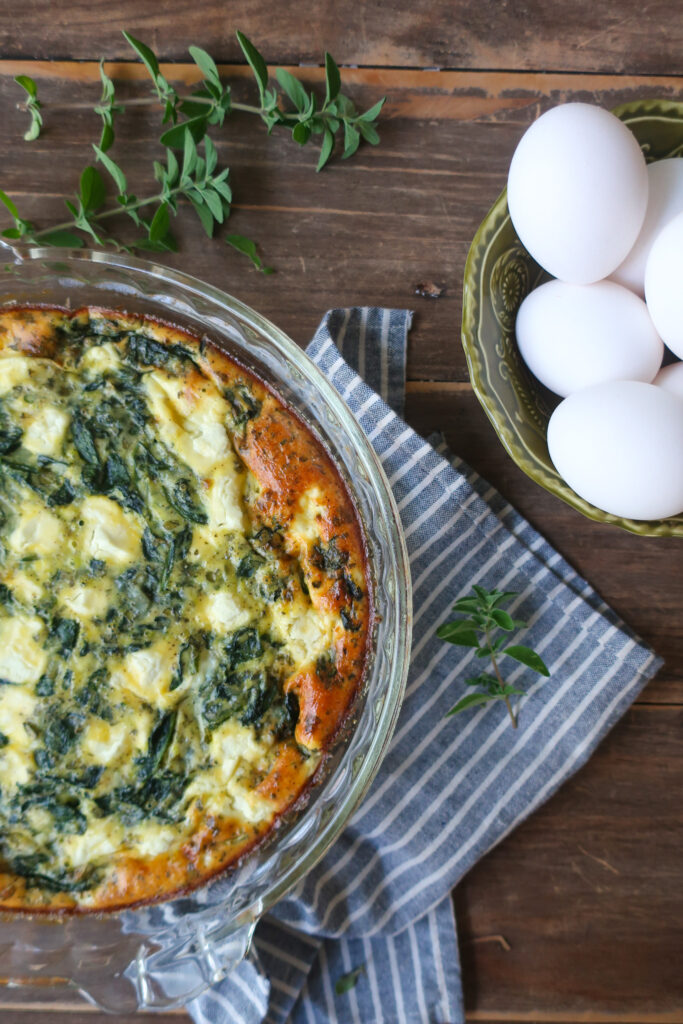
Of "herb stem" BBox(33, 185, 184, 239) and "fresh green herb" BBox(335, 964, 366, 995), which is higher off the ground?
"herb stem" BBox(33, 185, 184, 239)

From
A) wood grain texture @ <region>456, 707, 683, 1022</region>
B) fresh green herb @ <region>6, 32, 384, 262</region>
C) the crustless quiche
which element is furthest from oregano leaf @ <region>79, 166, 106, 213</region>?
wood grain texture @ <region>456, 707, 683, 1022</region>

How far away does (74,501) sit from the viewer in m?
1.43

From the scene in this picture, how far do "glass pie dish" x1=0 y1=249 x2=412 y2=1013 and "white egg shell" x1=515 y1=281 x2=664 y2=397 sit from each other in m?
0.41

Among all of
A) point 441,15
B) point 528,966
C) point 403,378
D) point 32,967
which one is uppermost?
point 441,15

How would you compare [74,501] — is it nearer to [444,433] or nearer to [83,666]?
[83,666]

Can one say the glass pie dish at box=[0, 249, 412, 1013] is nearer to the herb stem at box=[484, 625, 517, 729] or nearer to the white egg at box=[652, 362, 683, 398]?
the herb stem at box=[484, 625, 517, 729]

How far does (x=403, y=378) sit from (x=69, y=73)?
974 mm

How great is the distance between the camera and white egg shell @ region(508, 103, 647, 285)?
138cm

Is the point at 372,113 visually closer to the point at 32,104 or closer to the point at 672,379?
the point at 32,104

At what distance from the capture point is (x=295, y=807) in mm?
1459

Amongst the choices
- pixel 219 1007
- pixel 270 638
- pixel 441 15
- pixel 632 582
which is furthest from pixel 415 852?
pixel 441 15

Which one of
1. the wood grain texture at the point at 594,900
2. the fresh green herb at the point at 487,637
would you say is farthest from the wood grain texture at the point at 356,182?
the wood grain texture at the point at 594,900

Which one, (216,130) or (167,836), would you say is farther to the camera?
(216,130)

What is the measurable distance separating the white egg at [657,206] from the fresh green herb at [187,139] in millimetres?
574
